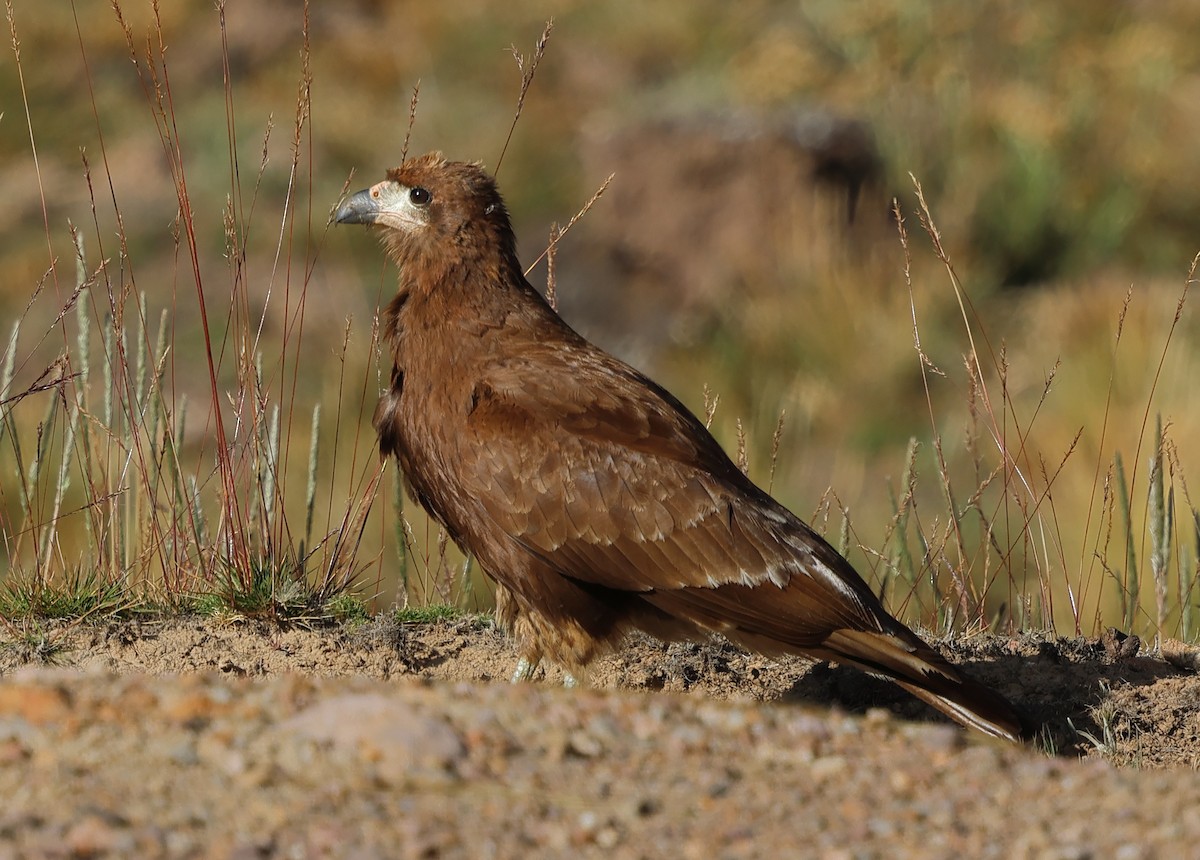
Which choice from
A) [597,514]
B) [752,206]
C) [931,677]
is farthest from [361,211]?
[752,206]

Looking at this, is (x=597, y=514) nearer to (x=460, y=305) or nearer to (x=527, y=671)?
(x=527, y=671)

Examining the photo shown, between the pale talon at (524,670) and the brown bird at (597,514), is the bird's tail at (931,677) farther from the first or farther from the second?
the pale talon at (524,670)

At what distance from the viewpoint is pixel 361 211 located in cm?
579

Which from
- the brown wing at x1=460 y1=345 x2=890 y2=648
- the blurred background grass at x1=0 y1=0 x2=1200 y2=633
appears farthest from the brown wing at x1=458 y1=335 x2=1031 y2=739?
the blurred background grass at x1=0 y1=0 x2=1200 y2=633

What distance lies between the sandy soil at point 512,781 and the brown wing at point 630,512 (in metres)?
0.97

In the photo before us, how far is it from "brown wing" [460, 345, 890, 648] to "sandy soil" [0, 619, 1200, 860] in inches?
38.2

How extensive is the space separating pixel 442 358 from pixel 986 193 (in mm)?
12204

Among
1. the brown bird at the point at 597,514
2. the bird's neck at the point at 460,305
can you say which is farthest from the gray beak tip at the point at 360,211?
the brown bird at the point at 597,514

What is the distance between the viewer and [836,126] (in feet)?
53.7

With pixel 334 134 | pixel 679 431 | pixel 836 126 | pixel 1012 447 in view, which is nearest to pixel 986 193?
pixel 836 126

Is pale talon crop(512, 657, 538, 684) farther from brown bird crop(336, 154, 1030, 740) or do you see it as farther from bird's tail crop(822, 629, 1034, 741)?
bird's tail crop(822, 629, 1034, 741)

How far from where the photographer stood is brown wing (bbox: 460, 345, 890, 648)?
4.94 m

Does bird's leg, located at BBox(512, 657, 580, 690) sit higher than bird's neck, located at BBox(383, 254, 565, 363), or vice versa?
bird's neck, located at BBox(383, 254, 565, 363)

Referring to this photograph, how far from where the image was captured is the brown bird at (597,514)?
4.92 m
